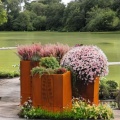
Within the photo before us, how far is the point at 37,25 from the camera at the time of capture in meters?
96.9

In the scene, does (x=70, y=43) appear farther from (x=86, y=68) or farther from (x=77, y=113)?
(x=77, y=113)

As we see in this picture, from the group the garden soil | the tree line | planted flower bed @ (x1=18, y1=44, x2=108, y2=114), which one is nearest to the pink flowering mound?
planted flower bed @ (x1=18, y1=44, x2=108, y2=114)

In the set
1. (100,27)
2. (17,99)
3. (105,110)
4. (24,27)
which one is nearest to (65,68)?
(105,110)

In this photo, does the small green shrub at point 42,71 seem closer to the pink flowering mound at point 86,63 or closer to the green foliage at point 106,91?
the pink flowering mound at point 86,63

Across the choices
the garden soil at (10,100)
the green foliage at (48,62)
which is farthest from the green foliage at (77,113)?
the green foliage at (48,62)

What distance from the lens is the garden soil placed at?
17.7ft

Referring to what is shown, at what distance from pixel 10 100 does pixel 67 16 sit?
8634 centimetres

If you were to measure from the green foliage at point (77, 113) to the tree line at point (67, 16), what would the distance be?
80725 mm

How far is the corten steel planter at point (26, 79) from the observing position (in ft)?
19.1

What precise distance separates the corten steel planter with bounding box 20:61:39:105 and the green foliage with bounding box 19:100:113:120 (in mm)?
648

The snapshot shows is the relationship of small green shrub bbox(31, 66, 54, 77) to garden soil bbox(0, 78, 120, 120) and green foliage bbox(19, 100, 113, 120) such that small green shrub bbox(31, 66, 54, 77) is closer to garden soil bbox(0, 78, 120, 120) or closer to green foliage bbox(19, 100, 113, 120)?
green foliage bbox(19, 100, 113, 120)

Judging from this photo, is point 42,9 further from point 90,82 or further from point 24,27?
point 90,82

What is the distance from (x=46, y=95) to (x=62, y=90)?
24 centimetres

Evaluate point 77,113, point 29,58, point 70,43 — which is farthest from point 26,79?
point 70,43
